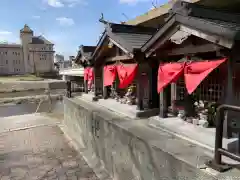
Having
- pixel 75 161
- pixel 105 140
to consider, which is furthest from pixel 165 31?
pixel 75 161

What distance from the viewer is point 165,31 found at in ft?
18.9

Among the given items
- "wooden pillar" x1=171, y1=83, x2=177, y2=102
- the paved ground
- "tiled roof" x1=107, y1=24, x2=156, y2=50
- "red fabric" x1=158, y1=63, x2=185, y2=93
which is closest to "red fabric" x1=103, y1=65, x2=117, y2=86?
"tiled roof" x1=107, y1=24, x2=156, y2=50

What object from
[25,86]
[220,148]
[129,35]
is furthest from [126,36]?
[25,86]

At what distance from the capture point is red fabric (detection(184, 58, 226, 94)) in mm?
4773

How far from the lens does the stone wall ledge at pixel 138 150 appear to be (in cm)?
436

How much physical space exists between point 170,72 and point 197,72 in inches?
38.0

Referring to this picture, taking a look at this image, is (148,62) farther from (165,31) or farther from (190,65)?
(190,65)

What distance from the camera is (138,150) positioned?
575 cm

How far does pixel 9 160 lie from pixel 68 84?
6302 millimetres

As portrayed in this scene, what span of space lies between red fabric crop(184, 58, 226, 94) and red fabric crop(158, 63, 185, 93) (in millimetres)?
303

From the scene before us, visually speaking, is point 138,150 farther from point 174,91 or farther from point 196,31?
point 196,31

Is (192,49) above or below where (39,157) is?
above

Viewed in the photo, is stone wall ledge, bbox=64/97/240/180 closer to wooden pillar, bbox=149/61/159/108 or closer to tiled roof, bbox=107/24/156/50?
wooden pillar, bbox=149/61/159/108

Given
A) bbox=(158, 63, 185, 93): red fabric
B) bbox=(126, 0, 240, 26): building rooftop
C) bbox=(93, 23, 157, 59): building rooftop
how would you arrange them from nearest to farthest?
bbox=(158, 63, 185, 93): red fabric → bbox=(93, 23, 157, 59): building rooftop → bbox=(126, 0, 240, 26): building rooftop
